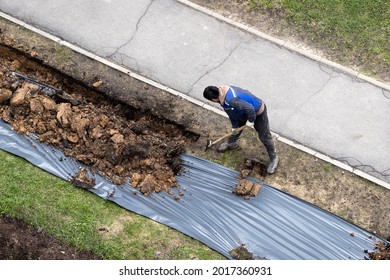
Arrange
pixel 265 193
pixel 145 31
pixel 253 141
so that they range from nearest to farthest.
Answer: pixel 265 193, pixel 253 141, pixel 145 31

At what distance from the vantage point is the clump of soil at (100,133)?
10.5m

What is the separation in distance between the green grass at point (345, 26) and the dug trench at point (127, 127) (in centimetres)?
236

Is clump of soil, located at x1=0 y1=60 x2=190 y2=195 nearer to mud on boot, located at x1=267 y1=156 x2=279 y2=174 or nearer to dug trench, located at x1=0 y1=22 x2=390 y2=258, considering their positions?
dug trench, located at x1=0 y1=22 x2=390 y2=258

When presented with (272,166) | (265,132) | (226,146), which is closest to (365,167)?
(272,166)

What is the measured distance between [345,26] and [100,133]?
5081 mm

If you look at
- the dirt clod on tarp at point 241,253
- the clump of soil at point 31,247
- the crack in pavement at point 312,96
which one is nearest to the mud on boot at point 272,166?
the crack in pavement at point 312,96

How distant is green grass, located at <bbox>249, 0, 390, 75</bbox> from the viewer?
1198cm

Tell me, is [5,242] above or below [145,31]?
below

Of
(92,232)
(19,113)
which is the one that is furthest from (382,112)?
(19,113)

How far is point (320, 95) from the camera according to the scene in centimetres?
1155

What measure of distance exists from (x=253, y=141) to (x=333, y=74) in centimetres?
202

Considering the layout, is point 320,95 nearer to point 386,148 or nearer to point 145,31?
point 386,148

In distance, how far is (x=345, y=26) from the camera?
12289 millimetres

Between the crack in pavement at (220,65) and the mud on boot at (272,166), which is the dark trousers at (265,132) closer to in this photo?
the mud on boot at (272,166)
